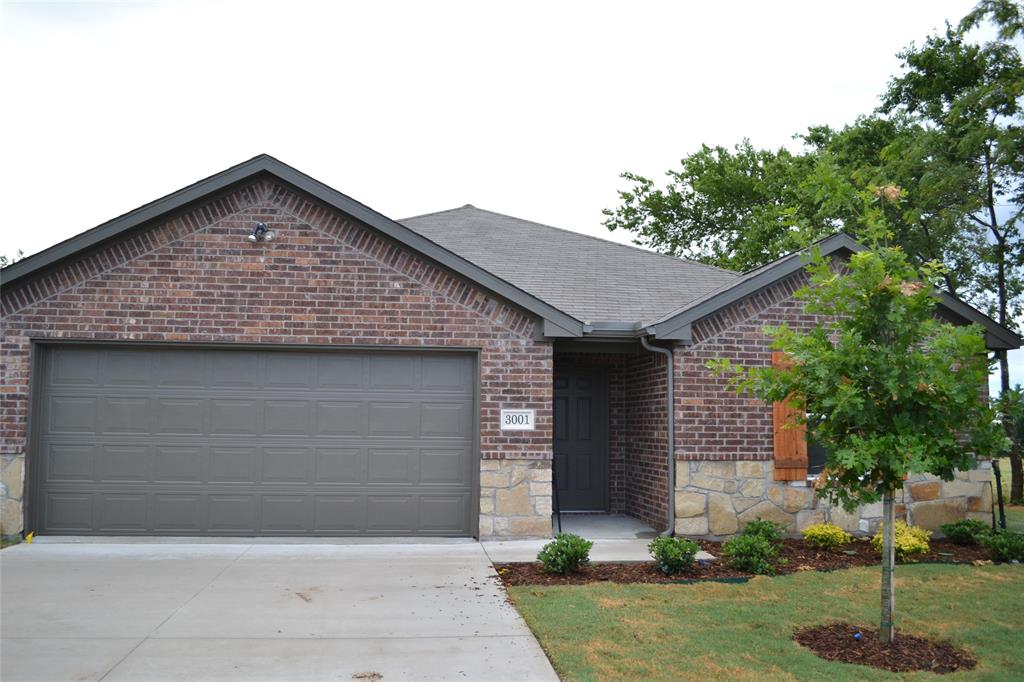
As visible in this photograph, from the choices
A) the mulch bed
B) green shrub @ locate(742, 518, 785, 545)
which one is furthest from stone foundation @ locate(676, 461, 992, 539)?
green shrub @ locate(742, 518, 785, 545)

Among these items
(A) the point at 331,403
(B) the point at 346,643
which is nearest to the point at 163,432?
(A) the point at 331,403

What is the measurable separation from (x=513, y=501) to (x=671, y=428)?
226 centimetres

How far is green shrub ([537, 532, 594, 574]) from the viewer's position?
329 inches

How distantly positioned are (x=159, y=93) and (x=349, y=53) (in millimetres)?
3350

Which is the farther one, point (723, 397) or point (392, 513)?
point (723, 397)

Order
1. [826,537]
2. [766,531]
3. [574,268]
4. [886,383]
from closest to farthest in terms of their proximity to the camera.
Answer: [886,383]
[766,531]
[826,537]
[574,268]

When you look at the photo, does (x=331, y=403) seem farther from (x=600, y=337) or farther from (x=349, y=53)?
(x=349, y=53)

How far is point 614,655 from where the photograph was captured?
5871 mm

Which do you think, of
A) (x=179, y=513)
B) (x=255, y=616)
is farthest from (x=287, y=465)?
(x=255, y=616)

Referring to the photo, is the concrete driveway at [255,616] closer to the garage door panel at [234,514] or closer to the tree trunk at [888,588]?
the garage door panel at [234,514]

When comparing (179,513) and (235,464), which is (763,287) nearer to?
(235,464)

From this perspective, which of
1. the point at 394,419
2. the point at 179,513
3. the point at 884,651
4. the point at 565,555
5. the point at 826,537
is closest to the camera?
the point at 884,651

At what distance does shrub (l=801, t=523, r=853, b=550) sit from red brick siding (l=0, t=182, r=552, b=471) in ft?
11.1

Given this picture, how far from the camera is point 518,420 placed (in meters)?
10.6
